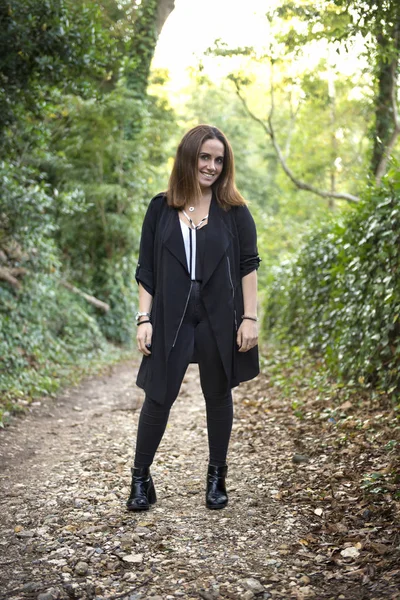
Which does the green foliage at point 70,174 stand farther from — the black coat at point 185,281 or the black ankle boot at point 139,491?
the black coat at point 185,281

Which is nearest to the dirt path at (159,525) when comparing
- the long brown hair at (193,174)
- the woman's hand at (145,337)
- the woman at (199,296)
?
the woman at (199,296)

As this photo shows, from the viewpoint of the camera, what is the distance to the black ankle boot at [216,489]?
3.32 metres

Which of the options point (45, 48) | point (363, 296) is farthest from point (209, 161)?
point (45, 48)

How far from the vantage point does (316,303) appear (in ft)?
24.7

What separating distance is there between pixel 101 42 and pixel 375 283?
3.62 meters

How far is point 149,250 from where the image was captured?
329 cm

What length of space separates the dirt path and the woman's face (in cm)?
180

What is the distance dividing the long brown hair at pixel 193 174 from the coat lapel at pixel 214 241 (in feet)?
0.33

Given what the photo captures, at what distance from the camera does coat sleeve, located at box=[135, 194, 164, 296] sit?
10.7 feet

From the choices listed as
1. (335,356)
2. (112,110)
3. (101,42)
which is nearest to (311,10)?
(101,42)

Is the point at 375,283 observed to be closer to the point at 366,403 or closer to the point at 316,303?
the point at 366,403

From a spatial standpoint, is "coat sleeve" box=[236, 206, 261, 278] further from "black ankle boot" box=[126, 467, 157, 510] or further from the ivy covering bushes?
the ivy covering bushes

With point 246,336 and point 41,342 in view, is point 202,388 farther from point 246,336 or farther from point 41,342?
point 41,342

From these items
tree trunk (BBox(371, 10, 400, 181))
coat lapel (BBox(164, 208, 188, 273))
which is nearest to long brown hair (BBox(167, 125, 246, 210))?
coat lapel (BBox(164, 208, 188, 273))
